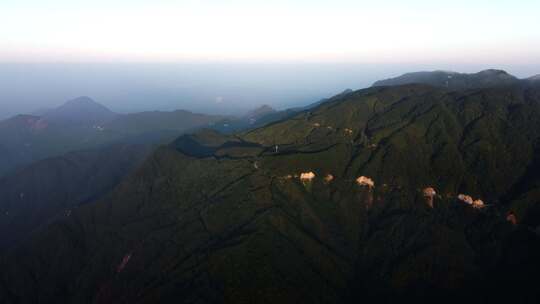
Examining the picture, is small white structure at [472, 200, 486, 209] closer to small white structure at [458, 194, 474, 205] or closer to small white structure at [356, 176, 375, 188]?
small white structure at [458, 194, 474, 205]

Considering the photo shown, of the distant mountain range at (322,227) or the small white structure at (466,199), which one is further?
the small white structure at (466,199)

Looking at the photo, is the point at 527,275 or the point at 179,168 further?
the point at 179,168

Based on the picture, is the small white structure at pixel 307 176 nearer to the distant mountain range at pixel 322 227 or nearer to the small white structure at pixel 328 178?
the distant mountain range at pixel 322 227

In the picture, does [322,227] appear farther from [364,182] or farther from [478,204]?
[478,204]

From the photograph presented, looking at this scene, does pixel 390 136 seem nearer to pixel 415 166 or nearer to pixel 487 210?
pixel 415 166

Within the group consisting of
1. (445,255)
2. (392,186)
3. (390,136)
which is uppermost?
(390,136)

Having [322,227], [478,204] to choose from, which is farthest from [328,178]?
[478,204]

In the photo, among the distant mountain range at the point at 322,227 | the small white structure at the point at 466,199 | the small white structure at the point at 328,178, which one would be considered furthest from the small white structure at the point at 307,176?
the small white structure at the point at 466,199

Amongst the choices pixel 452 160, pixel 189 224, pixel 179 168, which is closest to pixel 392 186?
pixel 452 160
